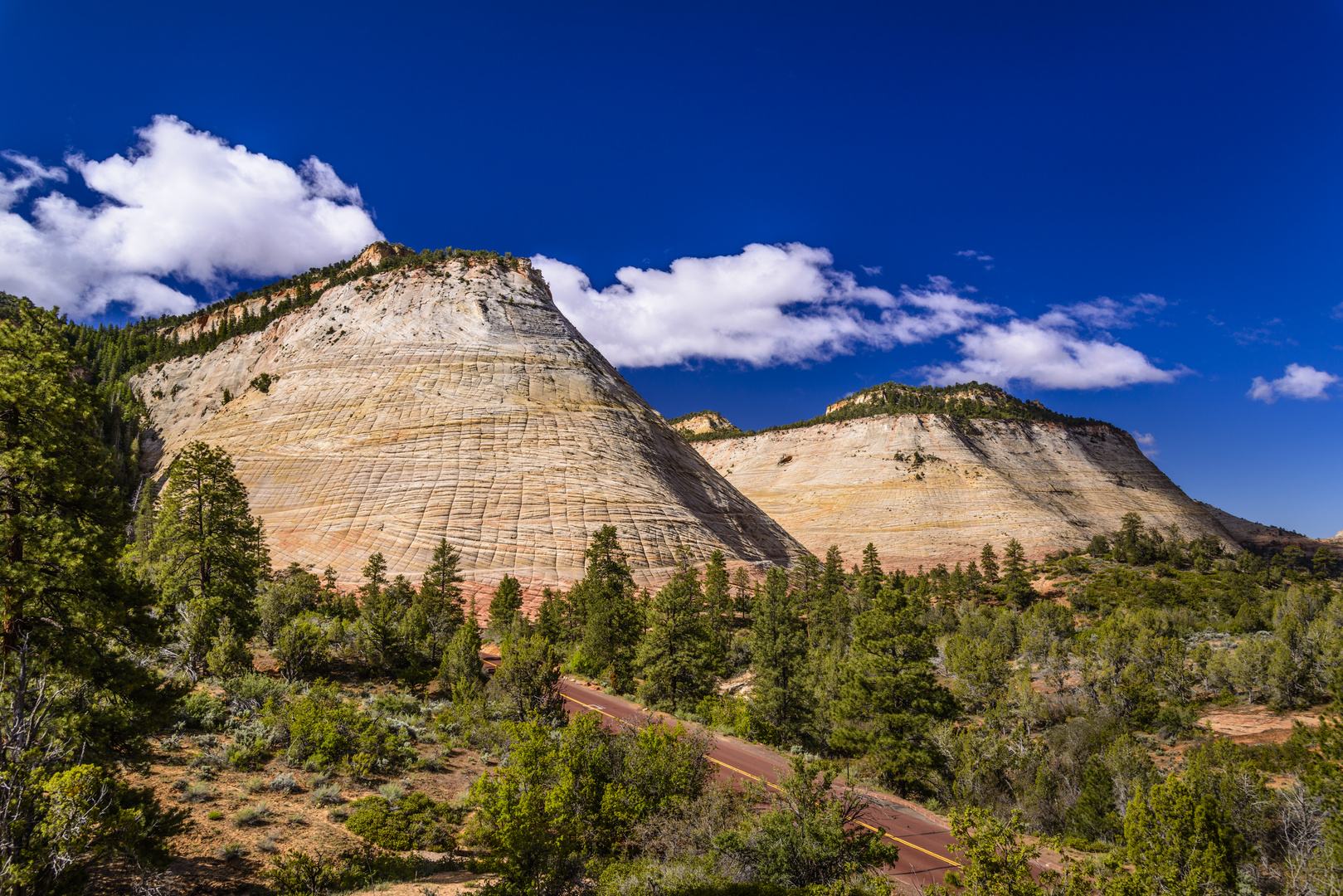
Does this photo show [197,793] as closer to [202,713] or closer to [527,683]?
[202,713]

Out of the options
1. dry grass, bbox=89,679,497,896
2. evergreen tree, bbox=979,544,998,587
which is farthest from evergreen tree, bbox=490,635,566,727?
evergreen tree, bbox=979,544,998,587

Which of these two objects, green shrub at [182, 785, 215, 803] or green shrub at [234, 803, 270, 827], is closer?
green shrub at [234, 803, 270, 827]

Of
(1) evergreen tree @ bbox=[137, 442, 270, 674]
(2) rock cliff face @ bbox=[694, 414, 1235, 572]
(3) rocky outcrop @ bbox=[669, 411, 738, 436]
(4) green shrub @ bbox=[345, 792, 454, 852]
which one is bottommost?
(4) green shrub @ bbox=[345, 792, 454, 852]

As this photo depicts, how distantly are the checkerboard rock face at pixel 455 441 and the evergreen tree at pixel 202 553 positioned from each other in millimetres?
19920

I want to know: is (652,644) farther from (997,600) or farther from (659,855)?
(997,600)

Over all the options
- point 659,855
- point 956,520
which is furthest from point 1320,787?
point 956,520

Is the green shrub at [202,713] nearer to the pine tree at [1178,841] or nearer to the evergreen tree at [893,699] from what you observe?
the evergreen tree at [893,699]

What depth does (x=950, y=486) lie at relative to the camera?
81.1 metres

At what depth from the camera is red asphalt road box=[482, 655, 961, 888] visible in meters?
11.3

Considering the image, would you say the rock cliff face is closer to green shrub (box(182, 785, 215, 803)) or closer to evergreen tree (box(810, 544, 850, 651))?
evergreen tree (box(810, 544, 850, 651))

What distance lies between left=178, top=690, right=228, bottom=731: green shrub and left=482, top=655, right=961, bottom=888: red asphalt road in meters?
9.33

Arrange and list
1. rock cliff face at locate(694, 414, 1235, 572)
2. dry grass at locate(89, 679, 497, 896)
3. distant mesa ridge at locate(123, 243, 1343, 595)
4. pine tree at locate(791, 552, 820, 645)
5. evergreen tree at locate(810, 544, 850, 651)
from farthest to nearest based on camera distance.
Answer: rock cliff face at locate(694, 414, 1235, 572) < distant mesa ridge at locate(123, 243, 1343, 595) < pine tree at locate(791, 552, 820, 645) < evergreen tree at locate(810, 544, 850, 651) < dry grass at locate(89, 679, 497, 896)

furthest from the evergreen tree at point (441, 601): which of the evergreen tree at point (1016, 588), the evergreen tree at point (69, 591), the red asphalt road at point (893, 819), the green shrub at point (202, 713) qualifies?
the evergreen tree at point (1016, 588)

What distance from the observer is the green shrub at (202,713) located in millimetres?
14570
